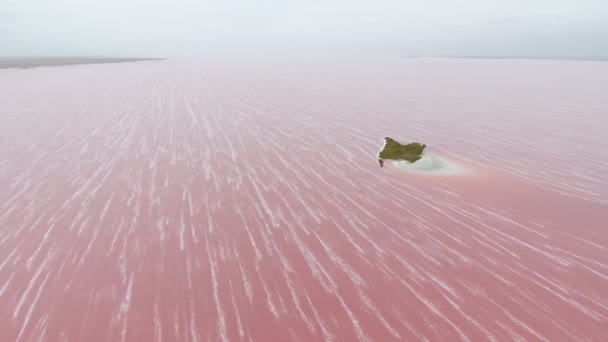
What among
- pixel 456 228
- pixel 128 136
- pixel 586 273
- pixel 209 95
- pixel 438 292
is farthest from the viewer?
pixel 209 95

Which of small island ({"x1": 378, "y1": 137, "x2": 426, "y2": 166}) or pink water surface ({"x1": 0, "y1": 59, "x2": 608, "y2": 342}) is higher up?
small island ({"x1": 378, "y1": 137, "x2": 426, "y2": 166})

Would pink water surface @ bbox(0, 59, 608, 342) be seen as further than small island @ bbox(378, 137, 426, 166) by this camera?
No

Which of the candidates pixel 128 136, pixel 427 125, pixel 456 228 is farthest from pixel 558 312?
pixel 128 136

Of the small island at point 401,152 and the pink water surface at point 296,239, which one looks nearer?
the pink water surface at point 296,239

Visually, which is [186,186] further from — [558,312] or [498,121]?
[498,121]
